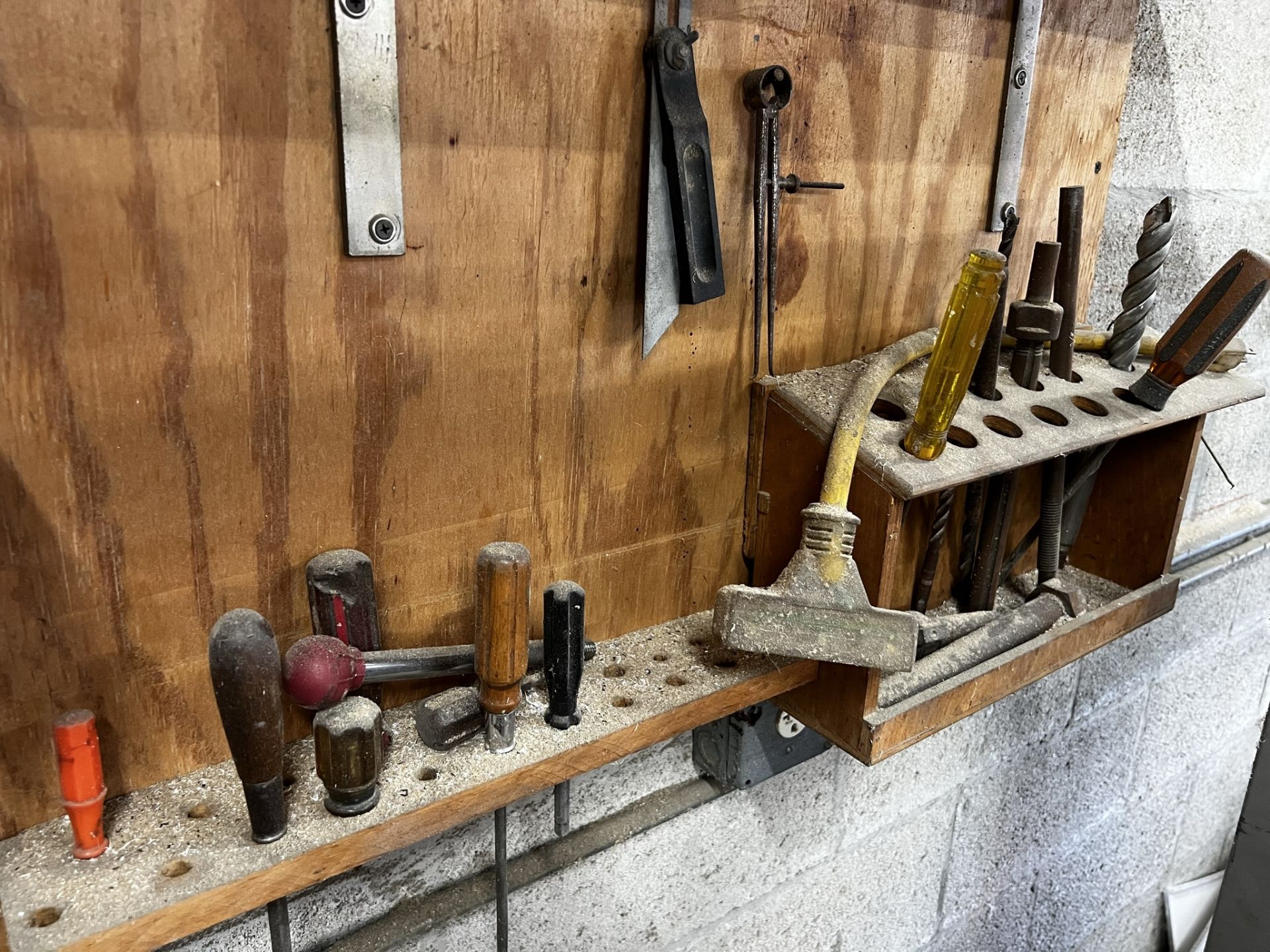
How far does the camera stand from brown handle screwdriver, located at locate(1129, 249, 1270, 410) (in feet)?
2.40

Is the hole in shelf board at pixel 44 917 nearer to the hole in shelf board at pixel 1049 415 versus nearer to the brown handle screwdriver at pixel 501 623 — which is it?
the brown handle screwdriver at pixel 501 623

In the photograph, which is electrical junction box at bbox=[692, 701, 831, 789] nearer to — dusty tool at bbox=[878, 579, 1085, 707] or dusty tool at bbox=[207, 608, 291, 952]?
dusty tool at bbox=[878, 579, 1085, 707]

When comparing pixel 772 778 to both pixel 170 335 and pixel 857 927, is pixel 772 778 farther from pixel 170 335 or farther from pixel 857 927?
pixel 170 335

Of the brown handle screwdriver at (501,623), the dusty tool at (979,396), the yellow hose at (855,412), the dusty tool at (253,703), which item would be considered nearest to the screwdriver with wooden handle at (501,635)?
the brown handle screwdriver at (501,623)

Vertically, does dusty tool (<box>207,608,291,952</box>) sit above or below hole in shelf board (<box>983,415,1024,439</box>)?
A: below

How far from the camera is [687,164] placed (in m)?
0.61

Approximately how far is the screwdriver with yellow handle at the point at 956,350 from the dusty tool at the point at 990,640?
203 millimetres

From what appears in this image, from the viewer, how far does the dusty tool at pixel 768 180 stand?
2.09 feet

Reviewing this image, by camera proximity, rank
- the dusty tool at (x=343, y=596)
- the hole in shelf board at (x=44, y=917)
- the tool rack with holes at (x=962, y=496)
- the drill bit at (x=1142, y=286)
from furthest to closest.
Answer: the drill bit at (x=1142, y=286)
the tool rack with holes at (x=962, y=496)
the dusty tool at (x=343, y=596)
the hole in shelf board at (x=44, y=917)

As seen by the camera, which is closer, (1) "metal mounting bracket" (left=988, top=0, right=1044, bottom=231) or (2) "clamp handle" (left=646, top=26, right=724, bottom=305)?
(2) "clamp handle" (left=646, top=26, right=724, bottom=305)

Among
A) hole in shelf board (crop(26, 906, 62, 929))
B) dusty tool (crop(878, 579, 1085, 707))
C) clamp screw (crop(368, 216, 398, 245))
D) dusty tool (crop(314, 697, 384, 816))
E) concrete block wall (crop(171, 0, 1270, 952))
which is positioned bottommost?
concrete block wall (crop(171, 0, 1270, 952))

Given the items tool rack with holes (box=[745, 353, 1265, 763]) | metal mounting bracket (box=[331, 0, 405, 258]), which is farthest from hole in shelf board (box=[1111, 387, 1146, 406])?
metal mounting bracket (box=[331, 0, 405, 258])

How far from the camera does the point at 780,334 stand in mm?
730

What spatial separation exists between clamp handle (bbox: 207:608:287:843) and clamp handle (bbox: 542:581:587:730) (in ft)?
0.58
